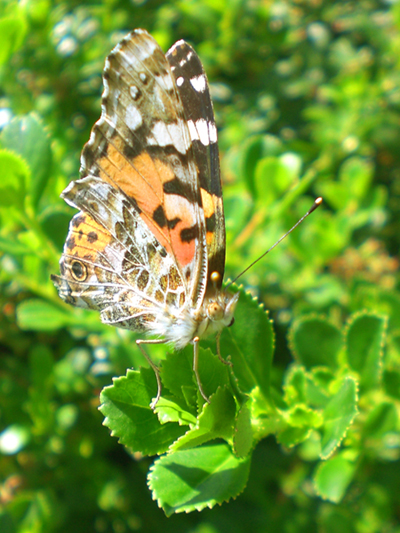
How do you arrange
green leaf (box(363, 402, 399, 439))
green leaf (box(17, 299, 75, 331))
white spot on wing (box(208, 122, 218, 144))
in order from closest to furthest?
white spot on wing (box(208, 122, 218, 144)) → green leaf (box(363, 402, 399, 439)) → green leaf (box(17, 299, 75, 331))

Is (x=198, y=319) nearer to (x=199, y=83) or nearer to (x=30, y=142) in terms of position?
(x=199, y=83)

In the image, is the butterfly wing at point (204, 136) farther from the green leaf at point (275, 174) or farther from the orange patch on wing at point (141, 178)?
the green leaf at point (275, 174)

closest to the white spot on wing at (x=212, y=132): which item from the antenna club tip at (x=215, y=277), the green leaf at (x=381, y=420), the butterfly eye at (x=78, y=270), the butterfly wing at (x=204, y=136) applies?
the butterfly wing at (x=204, y=136)

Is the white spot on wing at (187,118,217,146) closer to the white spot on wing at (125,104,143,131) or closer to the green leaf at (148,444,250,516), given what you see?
the white spot on wing at (125,104,143,131)

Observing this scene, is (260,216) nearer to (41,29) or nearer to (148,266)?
(148,266)

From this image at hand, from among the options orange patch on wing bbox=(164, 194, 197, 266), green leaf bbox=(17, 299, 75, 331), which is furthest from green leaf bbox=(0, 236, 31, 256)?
orange patch on wing bbox=(164, 194, 197, 266)

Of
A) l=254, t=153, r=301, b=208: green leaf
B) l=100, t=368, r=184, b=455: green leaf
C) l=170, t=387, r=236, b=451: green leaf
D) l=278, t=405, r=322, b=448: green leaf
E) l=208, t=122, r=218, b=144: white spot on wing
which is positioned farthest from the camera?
l=254, t=153, r=301, b=208: green leaf

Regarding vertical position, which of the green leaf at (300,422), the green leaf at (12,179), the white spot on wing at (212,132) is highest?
the white spot on wing at (212,132)
